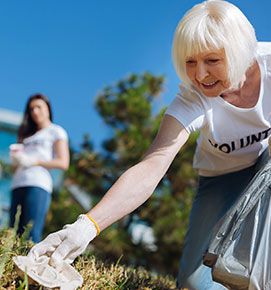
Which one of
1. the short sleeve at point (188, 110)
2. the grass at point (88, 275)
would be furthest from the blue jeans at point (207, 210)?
the short sleeve at point (188, 110)

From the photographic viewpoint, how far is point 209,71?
2.19 meters

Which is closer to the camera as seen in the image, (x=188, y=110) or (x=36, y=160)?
(x=188, y=110)

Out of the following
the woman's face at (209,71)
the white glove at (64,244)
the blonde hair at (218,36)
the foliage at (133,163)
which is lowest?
the foliage at (133,163)

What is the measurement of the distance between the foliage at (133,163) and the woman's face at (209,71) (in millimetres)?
6274

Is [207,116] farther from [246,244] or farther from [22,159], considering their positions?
[22,159]

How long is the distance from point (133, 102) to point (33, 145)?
541cm

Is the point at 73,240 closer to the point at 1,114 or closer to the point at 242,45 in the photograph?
the point at 242,45

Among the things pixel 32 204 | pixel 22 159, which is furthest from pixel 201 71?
pixel 22 159

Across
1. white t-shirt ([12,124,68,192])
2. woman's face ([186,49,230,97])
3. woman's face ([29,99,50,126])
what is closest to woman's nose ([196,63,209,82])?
woman's face ([186,49,230,97])

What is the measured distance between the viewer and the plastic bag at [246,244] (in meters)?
1.84

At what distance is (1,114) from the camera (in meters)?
14.3

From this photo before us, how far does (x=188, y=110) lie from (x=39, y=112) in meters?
2.22

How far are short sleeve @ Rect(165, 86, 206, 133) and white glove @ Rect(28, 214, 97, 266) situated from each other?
2.00 feet

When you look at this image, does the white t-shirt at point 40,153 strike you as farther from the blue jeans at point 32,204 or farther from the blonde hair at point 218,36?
the blonde hair at point 218,36
